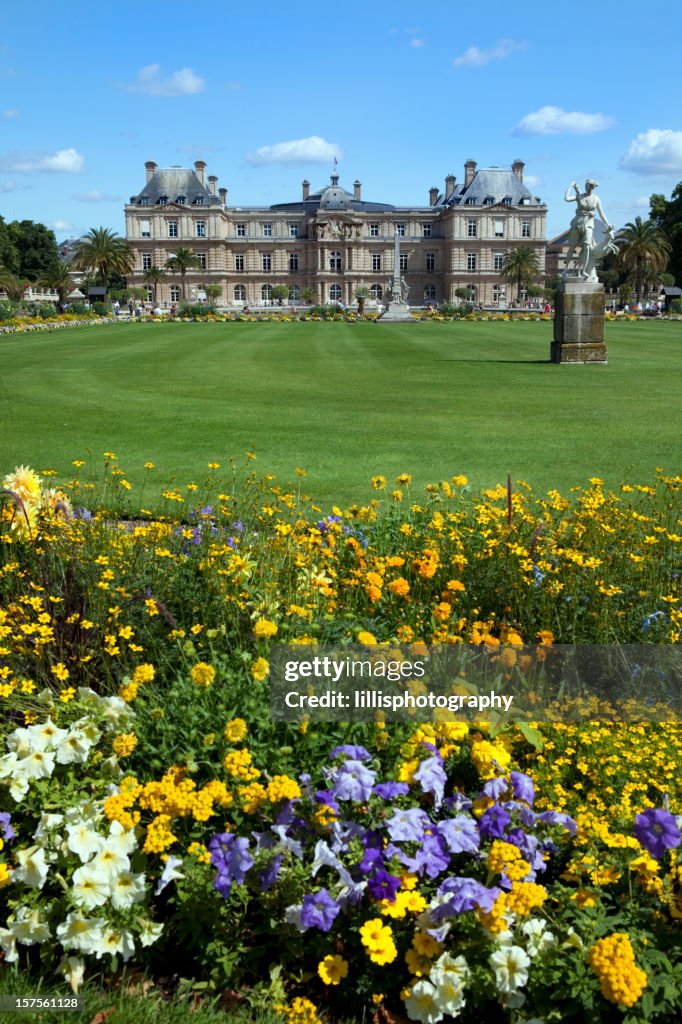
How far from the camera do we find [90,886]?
2.67 m

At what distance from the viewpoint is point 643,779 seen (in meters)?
3.18

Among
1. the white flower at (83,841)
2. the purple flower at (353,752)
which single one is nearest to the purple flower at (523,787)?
the purple flower at (353,752)

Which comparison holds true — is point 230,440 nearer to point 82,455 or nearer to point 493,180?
point 82,455

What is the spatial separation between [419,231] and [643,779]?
119865 millimetres

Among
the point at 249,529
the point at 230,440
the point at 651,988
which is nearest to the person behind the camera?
the point at 651,988

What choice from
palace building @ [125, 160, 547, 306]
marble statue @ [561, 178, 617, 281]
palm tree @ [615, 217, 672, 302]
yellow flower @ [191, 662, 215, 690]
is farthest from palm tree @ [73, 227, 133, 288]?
yellow flower @ [191, 662, 215, 690]

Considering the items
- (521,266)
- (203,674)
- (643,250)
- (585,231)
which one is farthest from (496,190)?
(203,674)

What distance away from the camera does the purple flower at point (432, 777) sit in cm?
277

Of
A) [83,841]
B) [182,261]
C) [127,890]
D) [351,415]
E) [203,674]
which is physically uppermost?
[182,261]

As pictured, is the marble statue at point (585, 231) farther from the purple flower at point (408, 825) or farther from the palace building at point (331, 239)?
the palace building at point (331, 239)

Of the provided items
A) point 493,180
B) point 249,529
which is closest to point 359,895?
point 249,529

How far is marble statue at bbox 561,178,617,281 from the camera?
21031 mm

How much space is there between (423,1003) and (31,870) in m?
1.22

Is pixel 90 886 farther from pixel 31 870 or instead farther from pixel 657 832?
pixel 657 832
